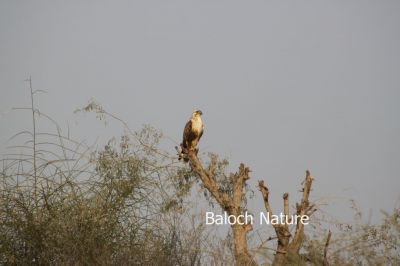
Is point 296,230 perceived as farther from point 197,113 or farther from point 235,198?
point 197,113

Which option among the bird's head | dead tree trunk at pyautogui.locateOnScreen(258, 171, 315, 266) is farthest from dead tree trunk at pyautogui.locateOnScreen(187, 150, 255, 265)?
the bird's head

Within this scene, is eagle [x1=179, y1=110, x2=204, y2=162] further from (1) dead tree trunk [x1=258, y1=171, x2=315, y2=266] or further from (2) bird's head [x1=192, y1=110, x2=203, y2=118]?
(1) dead tree trunk [x1=258, y1=171, x2=315, y2=266]

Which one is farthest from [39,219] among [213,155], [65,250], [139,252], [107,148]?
[213,155]

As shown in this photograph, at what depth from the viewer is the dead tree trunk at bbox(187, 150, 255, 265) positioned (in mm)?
7977

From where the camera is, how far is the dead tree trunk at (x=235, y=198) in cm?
798

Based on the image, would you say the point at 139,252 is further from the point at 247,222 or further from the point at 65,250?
the point at 247,222

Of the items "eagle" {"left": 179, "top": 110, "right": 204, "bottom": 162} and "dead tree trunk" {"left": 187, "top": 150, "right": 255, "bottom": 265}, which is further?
"eagle" {"left": 179, "top": 110, "right": 204, "bottom": 162}

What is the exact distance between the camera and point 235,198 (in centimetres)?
835

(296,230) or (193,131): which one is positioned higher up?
(193,131)

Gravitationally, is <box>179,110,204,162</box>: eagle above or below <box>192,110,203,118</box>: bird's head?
below

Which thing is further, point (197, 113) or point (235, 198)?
point (197, 113)

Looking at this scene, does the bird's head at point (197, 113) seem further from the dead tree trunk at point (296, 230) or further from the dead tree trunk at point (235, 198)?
the dead tree trunk at point (296, 230)

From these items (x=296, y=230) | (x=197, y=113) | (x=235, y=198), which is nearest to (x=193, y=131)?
(x=197, y=113)

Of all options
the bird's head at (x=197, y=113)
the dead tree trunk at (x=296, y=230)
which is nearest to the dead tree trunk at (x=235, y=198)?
the dead tree trunk at (x=296, y=230)
